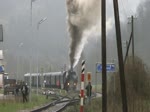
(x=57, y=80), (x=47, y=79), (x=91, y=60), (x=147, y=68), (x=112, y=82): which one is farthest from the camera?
(x=47, y=79)

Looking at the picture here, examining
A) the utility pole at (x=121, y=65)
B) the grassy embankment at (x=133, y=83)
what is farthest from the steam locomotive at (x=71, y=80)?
the utility pole at (x=121, y=65)

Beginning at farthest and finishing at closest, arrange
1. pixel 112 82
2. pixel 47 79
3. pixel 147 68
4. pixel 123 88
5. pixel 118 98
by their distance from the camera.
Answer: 1. pixel 47 79
2. pixel 147 68
3. pixel 112 82
4. pixel 118 98
5. pixel 123 88

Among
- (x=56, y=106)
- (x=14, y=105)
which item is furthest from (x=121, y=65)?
(x=56, y=106)

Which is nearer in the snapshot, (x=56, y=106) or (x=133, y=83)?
(x=133, y=83)

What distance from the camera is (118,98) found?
28.6m

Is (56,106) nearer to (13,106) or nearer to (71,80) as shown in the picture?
(13,106)

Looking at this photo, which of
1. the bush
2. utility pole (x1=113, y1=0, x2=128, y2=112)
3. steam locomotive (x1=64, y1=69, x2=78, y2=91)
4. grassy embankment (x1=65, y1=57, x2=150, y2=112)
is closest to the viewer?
utility pole (x1=113, y1=0, x2=128, y2=112)

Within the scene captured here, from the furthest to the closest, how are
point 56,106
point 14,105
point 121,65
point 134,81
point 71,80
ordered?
point 71,80, point 56,106, point 14,105, point 134,81, point 121,65

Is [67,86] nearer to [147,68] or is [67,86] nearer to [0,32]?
[147,68]

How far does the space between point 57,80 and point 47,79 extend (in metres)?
11.1

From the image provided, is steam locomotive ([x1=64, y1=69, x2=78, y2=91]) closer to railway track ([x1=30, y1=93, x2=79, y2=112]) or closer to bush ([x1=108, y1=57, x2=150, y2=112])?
railway track ([x1=30, y1=93, x2=79, y2=112])

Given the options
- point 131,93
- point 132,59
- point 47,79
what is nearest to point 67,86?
point 47,79

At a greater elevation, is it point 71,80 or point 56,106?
point 71,80

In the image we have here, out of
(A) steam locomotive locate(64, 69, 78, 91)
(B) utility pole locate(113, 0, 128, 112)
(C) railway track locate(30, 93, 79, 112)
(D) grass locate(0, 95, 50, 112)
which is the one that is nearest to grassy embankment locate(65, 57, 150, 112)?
(C) railway track locate(30, 93, 79, 112)
